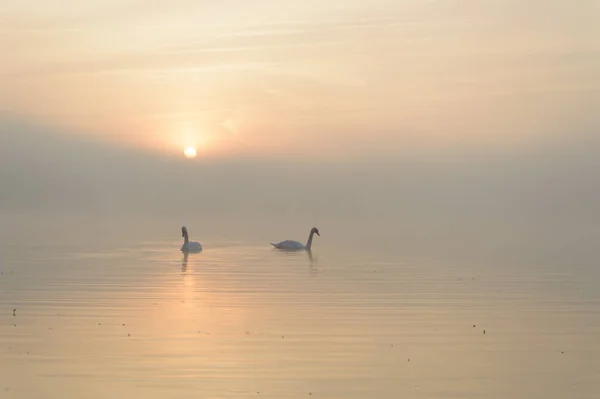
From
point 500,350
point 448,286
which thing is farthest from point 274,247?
point 500,350

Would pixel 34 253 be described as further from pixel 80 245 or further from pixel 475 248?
pixel 475 248

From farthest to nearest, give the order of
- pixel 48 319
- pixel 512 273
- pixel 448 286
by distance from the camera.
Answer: pixel 512 273 < pixel 448 286 < pixel 48 319

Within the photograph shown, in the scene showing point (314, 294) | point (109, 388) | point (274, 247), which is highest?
point (274, 247)

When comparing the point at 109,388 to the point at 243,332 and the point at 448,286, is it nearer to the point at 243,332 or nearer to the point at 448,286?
the point at 243,332

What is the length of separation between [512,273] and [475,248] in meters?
18.4

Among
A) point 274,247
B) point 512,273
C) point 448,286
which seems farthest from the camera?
point 274,247

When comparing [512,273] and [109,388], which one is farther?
[512,273]

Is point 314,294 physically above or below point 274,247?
below

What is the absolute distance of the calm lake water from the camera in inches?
560

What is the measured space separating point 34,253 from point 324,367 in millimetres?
30383

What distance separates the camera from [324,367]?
15469mm

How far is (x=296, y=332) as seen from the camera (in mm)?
19047

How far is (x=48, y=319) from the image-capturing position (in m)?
20.6

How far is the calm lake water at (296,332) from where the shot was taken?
560 inches
